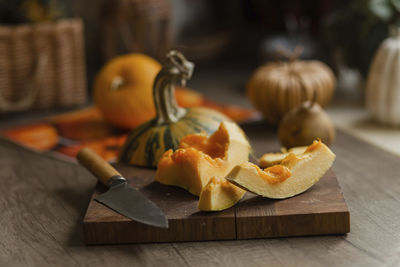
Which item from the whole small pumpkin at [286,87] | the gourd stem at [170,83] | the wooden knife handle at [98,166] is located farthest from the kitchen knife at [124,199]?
the whole small pumpkin at [286,87]

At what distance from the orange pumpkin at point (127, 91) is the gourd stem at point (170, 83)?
0.37 meters

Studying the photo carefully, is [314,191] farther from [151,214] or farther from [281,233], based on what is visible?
[151,214]

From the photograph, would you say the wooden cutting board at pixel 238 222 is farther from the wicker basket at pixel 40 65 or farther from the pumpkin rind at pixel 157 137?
the wicker basket at pixel 40 65

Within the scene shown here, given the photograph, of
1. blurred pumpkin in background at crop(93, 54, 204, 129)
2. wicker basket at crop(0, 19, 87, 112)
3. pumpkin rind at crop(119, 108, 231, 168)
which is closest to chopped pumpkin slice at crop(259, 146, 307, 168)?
pumpkin rind at crop(119, 108, 231, 168)

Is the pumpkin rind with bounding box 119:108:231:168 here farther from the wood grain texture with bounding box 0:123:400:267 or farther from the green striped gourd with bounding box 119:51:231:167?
the wood grain texture with bounding box 0:123:400:267

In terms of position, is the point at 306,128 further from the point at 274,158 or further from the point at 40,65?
the point at 40,65

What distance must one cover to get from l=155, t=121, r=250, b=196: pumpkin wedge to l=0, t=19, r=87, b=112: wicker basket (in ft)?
3.09

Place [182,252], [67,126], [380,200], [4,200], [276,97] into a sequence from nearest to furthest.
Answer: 1. [182,252]
2. [380,200]
3. [4,200]
4. [276,97]
5. [67,126]

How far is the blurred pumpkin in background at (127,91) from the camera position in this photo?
1.77m

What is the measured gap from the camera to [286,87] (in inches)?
67.2

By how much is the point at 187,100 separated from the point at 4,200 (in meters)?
0.88

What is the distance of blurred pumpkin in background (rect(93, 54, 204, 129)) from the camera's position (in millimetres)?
1772

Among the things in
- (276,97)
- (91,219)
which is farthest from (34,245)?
(276,97)

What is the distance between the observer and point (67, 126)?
6.25 feet
